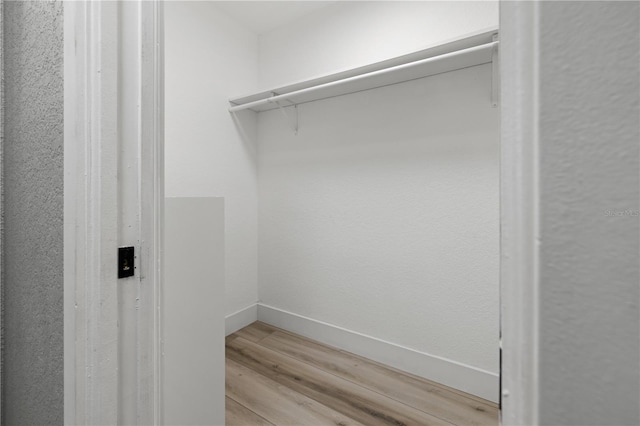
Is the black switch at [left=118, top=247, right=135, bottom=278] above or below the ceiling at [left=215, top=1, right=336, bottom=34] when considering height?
below

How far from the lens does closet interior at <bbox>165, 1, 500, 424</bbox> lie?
1.48 m

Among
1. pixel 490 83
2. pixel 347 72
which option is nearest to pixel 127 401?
pixel 347 72

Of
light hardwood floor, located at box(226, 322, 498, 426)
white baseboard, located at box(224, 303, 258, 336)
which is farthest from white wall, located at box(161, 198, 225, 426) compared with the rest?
white baseboard, located at box(224, 303, 258, 336)

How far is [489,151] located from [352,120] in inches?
31.4

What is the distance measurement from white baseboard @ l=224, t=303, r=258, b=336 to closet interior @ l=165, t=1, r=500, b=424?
0.5 inches

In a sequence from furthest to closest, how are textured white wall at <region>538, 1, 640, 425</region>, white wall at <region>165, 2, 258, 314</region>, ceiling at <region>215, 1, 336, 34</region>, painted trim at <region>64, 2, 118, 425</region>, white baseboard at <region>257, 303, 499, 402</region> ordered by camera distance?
ceiling at <region>215, 1, 336, 34</region> → white wall at <region>165, 2, 258, 314</region> → white baseboard at <region>257, 303, 499, 402</region> → painted trim at <region>64, 2, 118, 425</region> → textured white wall at <region>538, 1, 640, 425</region>

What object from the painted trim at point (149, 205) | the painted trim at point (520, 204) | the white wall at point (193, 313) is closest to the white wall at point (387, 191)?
the white wall at point (193, 313)

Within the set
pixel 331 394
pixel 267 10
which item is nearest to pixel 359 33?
pixel 267 10

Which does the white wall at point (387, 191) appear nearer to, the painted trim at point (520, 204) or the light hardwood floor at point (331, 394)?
the light hardwood floor at point (331, 394)

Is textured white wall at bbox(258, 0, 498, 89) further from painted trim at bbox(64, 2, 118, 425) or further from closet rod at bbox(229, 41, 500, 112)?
painted trim at bbox(64, 2, 118, 425)

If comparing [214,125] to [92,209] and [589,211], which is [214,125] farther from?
[589,211]

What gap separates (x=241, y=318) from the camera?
2162 millimetres

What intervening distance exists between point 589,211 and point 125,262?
732mm

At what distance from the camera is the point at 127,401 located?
623 mm
